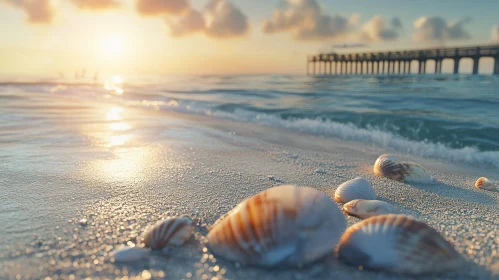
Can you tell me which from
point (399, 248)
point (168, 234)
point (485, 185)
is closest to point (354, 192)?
point (399, 248)

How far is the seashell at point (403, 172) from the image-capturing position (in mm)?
2838

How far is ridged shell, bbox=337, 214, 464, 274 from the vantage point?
1301mm

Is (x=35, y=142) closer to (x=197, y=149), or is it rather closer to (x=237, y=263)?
(x=197, y=149)

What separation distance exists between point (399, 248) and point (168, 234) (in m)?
0.92

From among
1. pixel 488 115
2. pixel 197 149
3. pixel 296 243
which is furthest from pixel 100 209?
pixel 488 115

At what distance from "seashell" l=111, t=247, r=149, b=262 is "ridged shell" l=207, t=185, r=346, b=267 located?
0.93 ft

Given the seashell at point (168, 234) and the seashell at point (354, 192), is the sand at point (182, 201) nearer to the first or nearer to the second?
the seashell at point (168, 234)

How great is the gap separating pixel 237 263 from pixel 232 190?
106 cm

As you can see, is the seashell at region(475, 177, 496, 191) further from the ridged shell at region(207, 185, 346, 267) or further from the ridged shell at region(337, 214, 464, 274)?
the ridged shell at region(207, 185, 346, 267)

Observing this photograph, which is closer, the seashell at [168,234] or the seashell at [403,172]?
the seashell at [168,234]

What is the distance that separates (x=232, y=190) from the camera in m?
2.39

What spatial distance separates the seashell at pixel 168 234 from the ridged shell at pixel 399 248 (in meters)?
0.66

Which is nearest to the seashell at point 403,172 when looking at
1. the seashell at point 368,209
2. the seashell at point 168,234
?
the seashell at point 368,209

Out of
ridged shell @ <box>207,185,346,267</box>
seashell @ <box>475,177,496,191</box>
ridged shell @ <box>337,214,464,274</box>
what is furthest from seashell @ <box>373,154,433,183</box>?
ridged shell @ <box>207,185,346,267</box>
